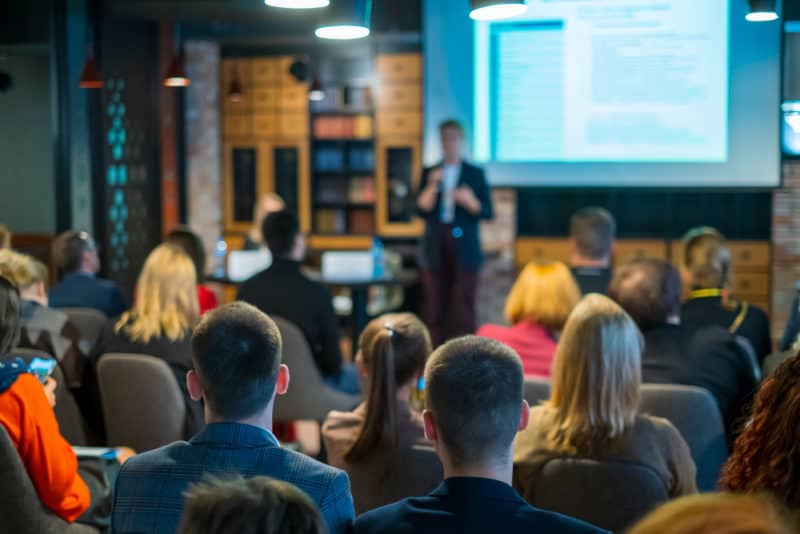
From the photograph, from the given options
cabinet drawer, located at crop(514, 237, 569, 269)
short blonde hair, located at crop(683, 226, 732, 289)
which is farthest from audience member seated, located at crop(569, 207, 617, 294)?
cabinet drawer, located at crop(514, 237, 569, 269)

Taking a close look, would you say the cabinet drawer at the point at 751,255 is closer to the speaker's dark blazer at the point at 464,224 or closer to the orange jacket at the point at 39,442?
the speaker's dark blazer at the point at 464,224

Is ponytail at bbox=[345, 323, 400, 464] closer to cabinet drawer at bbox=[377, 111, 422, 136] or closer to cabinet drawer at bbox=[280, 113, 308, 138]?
cabinet drawer at bbox=[377, 111, 422, 136]

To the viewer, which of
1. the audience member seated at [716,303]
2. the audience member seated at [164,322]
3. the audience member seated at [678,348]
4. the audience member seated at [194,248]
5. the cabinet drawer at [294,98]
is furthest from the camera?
the cabinet drawer at [294,98]

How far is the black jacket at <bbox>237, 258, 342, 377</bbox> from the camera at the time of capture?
4.62 m

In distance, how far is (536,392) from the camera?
321 centimetres

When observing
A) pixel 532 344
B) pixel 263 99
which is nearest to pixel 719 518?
pixel 532 344

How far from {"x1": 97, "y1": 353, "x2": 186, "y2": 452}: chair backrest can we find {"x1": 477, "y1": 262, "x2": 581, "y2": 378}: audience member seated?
1154mm

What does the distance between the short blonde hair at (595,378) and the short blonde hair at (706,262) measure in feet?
5.63

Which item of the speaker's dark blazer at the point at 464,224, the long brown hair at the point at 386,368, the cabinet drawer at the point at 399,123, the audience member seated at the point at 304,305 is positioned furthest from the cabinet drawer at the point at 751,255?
the long brown hair at the point at 386,368

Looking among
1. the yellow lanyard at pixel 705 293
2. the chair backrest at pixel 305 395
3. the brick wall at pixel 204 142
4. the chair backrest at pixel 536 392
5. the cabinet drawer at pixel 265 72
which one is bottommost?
the chair backrest at pixel 305 395

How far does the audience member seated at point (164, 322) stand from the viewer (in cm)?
387

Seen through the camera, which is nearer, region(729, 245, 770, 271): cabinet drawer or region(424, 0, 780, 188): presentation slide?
region(424, 0, 780, 188): presentation slide

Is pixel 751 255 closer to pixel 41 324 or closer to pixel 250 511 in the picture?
pixel 41 324

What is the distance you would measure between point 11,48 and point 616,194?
15.6 ft
